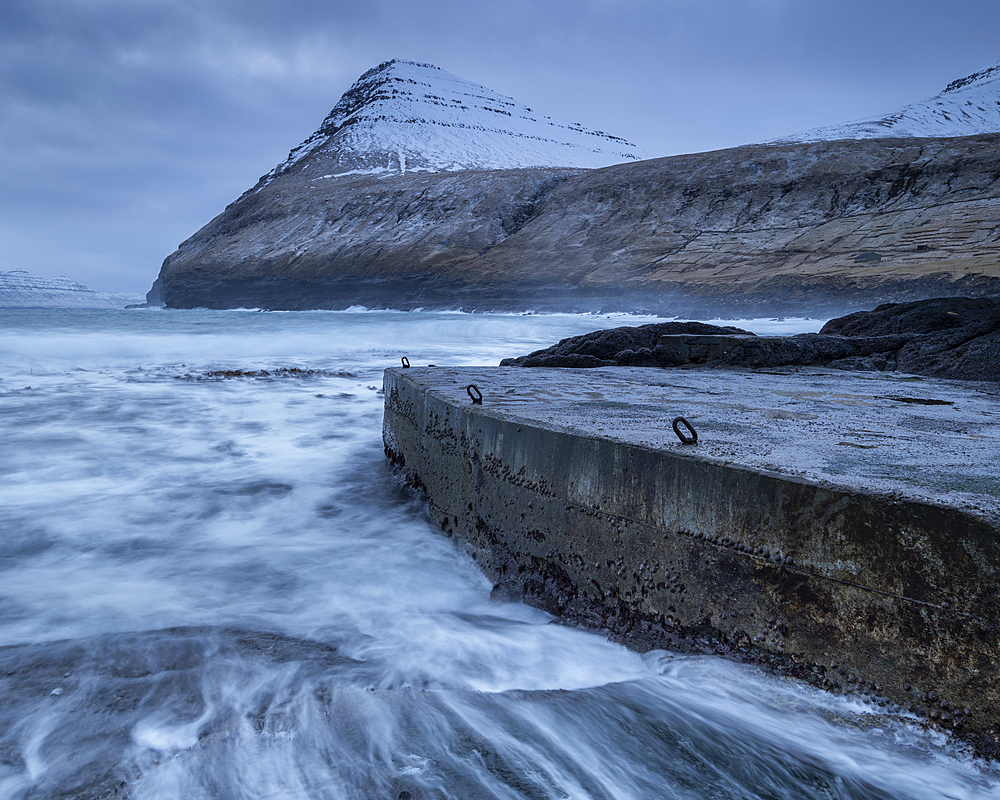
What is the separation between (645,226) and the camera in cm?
3284

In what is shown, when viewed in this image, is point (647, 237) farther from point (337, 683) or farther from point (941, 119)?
point (941, 119)

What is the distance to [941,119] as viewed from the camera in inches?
2714

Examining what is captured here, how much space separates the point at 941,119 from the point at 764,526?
8869 centimetres

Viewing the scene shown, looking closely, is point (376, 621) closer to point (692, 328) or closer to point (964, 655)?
point (964, 655)

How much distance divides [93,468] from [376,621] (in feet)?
10.2

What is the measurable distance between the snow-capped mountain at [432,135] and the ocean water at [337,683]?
185 ft

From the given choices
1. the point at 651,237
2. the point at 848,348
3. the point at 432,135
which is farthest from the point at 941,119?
the point at 848,348

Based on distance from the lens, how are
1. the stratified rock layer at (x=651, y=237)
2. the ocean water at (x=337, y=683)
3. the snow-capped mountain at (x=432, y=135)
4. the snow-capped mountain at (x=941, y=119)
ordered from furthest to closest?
the snow-capped mountain at (x=432, y=135)
the snow-capped mountain at (x=941, y=119)
the stratified rock layer at (x=651, y=237)
the ocean water at (x=337, y=683)

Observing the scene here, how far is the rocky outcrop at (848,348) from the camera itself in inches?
175

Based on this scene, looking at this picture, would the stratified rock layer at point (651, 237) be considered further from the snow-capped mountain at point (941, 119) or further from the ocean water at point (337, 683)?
the snow-capped mountain at point (941, 119)

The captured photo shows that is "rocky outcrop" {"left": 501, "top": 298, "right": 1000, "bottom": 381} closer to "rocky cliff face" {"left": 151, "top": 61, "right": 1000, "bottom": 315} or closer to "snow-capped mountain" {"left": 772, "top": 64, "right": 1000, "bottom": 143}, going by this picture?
"rocky cliff face" {"left": 151, "top": 61, "right": 1000, "bottom": 315}

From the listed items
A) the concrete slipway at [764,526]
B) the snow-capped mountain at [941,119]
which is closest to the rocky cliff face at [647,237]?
the concrete slipway at [764,526]

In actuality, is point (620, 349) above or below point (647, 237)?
below

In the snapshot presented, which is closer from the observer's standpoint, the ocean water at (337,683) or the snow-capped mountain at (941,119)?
the ocean water at (337,683)
